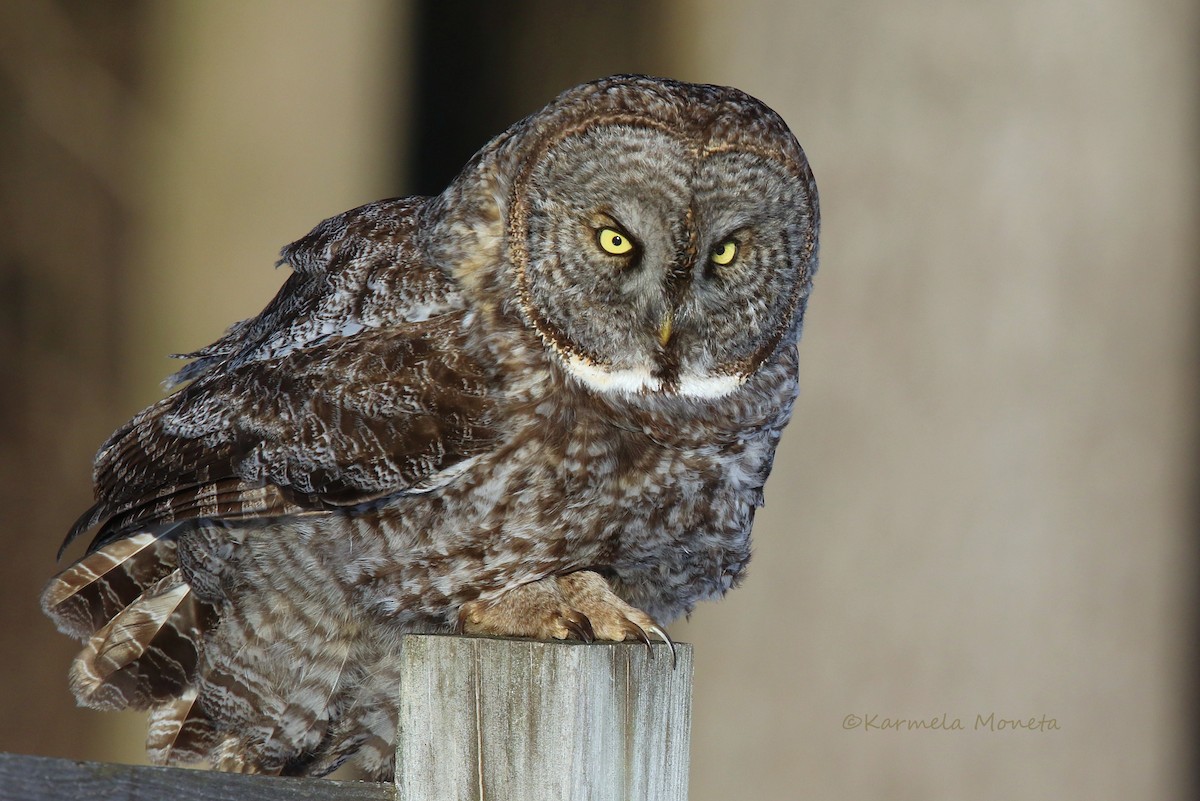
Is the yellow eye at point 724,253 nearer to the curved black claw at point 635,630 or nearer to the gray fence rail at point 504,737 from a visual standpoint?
the curved black claw at point 635,630

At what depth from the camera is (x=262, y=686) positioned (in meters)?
2.13

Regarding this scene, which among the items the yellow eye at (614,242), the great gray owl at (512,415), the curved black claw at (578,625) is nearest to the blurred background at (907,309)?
the great gray owl at (512,415)

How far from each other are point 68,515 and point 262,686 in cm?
178

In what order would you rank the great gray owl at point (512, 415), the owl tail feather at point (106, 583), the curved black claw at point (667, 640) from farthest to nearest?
the owl tail feather at point (106, 583) < the great gray owl at point (512, 415) < the curved black claw at point (667, 640)

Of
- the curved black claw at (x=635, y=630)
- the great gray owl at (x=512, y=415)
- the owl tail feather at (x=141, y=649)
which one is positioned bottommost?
the owl tail feather at (x=141, y=649)

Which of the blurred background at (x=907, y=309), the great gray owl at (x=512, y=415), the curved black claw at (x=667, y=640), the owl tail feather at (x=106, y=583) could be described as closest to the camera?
the curved black claw at (x=667, y=640)

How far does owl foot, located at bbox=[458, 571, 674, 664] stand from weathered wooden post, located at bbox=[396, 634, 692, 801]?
0.29m

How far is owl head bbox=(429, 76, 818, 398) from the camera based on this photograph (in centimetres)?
186

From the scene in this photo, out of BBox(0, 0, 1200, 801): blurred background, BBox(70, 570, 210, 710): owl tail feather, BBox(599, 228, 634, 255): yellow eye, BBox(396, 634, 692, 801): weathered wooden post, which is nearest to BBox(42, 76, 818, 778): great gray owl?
BBox(599, 228, 634, 255): yellow eye

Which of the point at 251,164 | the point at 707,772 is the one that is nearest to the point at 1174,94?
the point at 707,772

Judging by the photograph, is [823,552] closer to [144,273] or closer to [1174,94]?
[1174,94]

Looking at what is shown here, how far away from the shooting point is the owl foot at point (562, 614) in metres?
1.67

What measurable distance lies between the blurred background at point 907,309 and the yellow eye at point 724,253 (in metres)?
1.91

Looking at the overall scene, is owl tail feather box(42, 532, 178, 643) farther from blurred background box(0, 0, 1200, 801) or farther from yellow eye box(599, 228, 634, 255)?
blurred background box(0, 0, 1200, 801)
